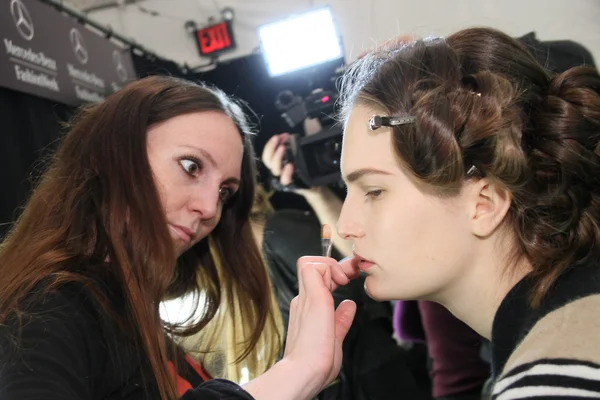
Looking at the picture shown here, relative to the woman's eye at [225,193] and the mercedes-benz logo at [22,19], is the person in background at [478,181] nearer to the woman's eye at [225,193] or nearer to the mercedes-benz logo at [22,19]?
the woman's eye at [225,193]

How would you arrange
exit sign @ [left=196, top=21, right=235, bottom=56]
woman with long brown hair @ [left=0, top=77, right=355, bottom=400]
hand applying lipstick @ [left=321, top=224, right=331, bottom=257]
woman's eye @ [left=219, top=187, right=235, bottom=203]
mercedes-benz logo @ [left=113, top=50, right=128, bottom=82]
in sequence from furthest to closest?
exit sign @ [left=196, top=21, right=235, bottom=56], mercedes-benz logo @ [left=113, top=50, right=128, bottom=82], woman's eye @ [left=219, top=187, right=235, bottom=203], hand applying lipstick @ [left=321, top=224, right=331, bottom=257], woman with long brown hair @ [left=0, top=77, right=355, bottom=400]

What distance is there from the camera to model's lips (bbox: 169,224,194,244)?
0.99 metres

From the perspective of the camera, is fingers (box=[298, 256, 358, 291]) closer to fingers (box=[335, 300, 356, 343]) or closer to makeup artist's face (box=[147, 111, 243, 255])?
fingers (box=[335, 300, 356, 343])

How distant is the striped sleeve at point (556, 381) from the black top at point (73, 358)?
1.10 feet

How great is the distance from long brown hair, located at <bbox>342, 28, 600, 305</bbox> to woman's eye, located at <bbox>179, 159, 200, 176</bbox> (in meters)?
0.37

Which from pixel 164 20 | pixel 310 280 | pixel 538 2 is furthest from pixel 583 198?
pixel 164 20

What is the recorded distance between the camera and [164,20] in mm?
3543

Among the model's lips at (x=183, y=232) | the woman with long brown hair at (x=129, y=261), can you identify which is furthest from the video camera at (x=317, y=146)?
the model's lips at (x=183, y=232)

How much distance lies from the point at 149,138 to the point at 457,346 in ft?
2.84

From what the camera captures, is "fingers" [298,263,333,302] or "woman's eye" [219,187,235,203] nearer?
"fingers" [298,263,333,302]

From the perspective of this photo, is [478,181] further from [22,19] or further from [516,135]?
[22,19]

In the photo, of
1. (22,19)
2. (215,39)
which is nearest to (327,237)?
(22,19)

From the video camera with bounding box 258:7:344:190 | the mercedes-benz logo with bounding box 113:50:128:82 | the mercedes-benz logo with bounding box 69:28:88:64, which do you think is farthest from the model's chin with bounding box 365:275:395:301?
the mercedes-benz logo with bounding box 113:50:128:82

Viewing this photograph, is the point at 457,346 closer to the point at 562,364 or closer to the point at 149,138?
the point at 562,364
